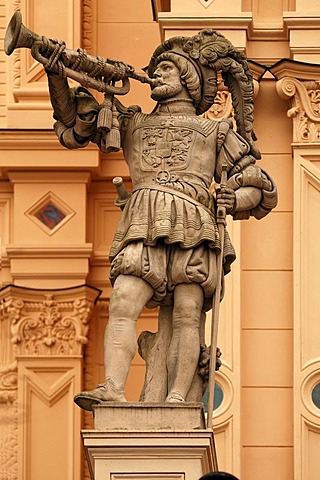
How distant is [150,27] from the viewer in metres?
21.8

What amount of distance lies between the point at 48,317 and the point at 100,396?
710 centimetres

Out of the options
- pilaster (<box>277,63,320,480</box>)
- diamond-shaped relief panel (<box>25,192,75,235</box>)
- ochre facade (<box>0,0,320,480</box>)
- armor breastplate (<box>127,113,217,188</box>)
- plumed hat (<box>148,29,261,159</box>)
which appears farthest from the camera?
diamond-shaped relief panel (<box>25,192,75,235</box>)

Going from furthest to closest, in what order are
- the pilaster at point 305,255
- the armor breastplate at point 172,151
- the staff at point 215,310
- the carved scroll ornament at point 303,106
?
the carved scroll ornament at point 303,106 < the pilaster at point 305,255 < the armor breastplate at point 172,151 < the staff at point 215,310

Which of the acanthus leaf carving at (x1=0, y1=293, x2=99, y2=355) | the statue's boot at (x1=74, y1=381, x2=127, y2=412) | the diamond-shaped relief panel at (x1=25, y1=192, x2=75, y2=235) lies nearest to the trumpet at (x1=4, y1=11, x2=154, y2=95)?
Result: the statue's boot at (x1=74, y1=381, x2=127, y2=412)

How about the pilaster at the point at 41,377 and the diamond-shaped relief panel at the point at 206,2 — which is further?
the pilaster at the point at 41,377

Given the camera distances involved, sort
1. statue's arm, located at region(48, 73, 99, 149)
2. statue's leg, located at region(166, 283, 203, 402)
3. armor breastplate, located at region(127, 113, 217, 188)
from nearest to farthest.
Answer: statue's leg, located at region(166, 283, 203, 402) → armor breastplate, located at region(127, 113, 217, 188) → statue's arm, located at region(48, 73, 99, 149)

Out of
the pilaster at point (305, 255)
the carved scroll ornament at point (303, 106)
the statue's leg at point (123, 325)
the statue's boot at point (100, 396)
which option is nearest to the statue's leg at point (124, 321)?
the statue's leg at point (123, 325)

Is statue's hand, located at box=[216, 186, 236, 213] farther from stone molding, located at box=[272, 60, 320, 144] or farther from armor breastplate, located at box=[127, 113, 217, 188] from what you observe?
stone molding, located at box=[272, 60, 320, 144]

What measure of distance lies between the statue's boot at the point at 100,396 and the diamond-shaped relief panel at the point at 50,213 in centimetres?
728

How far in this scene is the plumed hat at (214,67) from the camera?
14703mm

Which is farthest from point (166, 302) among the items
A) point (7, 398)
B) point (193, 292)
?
point (7, 398)

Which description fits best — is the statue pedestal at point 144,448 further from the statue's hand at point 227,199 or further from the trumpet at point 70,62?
the trumpet at point 70,62

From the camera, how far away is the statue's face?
575 inches

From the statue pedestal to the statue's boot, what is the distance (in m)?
0.11
